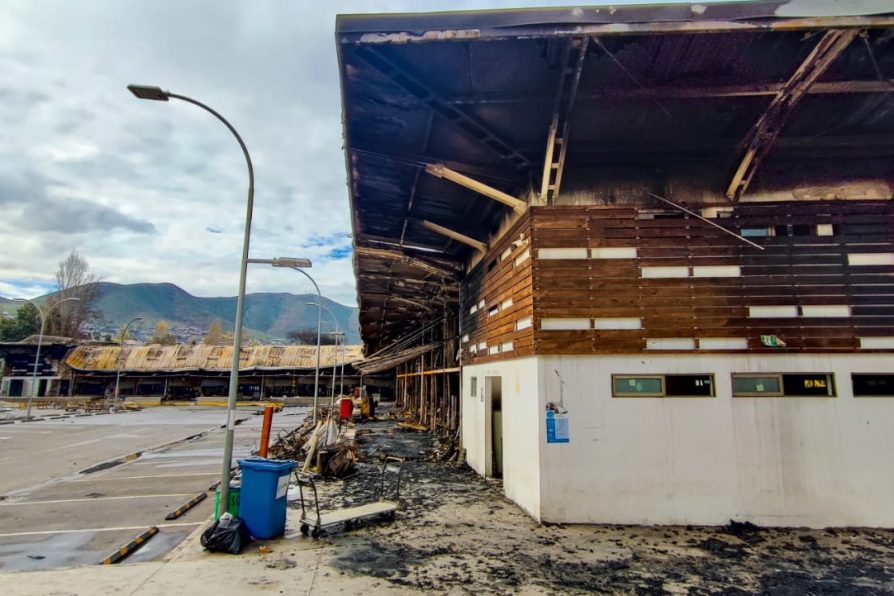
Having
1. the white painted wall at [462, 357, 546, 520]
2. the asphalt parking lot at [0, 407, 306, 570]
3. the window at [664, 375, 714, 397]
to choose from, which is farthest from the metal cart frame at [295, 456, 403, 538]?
the window at [664, 375, 714, 397]

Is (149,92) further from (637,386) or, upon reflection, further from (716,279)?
(716,279)

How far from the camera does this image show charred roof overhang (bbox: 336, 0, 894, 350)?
5.59 metres

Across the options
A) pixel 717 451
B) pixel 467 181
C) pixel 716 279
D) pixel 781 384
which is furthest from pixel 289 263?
pixel 781 384

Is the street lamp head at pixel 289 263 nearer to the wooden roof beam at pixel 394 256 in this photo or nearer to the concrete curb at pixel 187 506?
the concrete curb at pixel 187 506

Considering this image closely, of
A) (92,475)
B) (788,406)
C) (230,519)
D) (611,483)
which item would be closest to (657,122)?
(788,406)

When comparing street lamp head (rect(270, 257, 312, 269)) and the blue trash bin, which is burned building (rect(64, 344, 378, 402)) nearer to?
street lamp head (rect(270, 257, 312, 269))

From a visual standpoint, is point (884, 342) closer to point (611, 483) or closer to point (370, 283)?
point (611, 483)

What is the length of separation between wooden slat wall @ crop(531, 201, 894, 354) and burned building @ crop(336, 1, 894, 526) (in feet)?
0.11

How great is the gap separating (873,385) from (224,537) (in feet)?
32.4

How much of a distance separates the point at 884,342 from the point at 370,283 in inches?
548

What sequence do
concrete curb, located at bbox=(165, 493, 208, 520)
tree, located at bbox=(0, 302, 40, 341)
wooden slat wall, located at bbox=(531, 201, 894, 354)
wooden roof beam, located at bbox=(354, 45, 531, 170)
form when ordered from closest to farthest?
wooden roof beam, located at bbox=(354, 45, 531, 170) < wooden slat wall, located at bbox=(531, 201, 894, 354) < concrete curb, located at bbox=(165, 493, 208, 520) < tree, located at bbox=(0, 302, 40, 341)

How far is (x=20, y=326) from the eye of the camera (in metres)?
63.4

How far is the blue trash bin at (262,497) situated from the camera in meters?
6.30

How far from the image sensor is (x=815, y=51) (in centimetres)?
584
